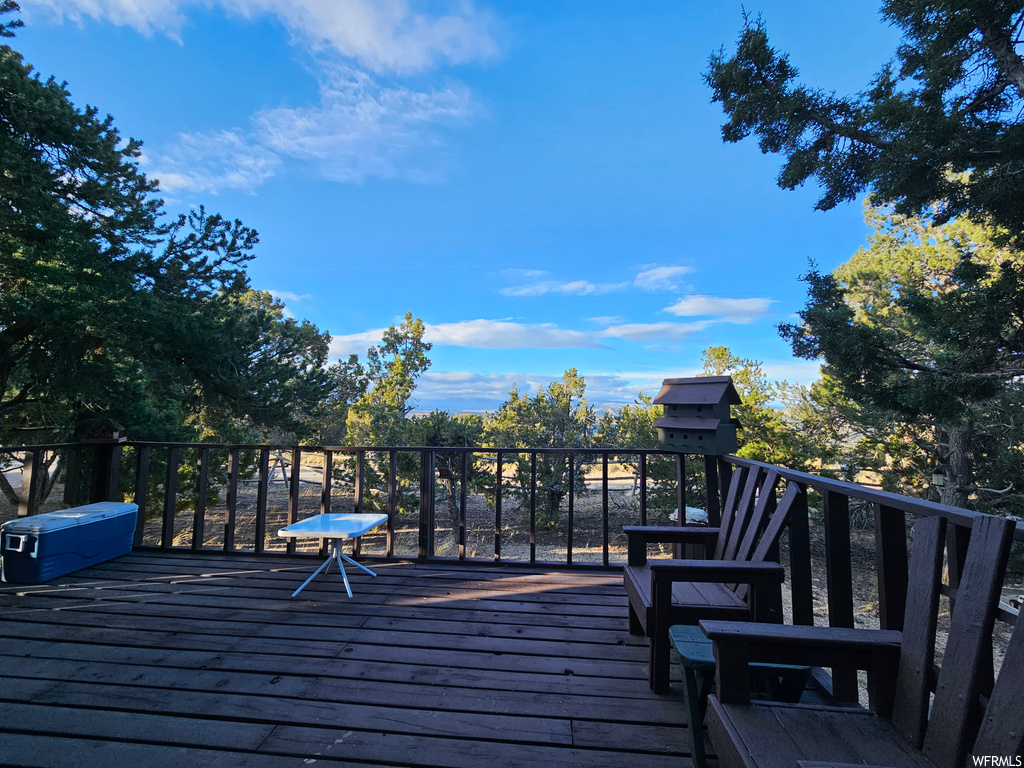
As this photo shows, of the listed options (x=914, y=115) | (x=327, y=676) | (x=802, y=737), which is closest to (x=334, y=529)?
(x=327, y=676)

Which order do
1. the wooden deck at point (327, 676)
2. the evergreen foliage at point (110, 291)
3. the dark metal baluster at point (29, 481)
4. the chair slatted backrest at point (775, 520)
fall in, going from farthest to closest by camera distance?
the evergreen foliage at point (110, 291), the dark metal baluster at point (29, 481), the chair slatted backrest at point (775, 520), the wooden deck at point (327, 676)

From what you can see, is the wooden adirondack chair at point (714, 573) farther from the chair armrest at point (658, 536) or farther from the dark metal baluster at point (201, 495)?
the dark metal baluster at point (201, 495)

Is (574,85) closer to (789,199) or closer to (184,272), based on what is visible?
(789,199)

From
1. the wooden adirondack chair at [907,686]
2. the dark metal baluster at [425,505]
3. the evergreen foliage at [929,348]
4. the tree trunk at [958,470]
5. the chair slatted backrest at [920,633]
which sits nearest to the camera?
the wooden adirondack chair at [907,686]

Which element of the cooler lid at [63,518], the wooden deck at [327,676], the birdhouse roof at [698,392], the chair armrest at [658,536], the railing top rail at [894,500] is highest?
the birdhouse roof at [698,392]

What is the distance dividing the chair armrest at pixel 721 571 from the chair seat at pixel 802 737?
525 mm

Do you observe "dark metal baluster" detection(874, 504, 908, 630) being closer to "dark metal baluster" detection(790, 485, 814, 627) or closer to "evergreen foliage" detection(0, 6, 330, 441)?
"dark metal baluster" detection(790, 485, 814, 627)

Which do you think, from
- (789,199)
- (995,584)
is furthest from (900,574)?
(789,199)

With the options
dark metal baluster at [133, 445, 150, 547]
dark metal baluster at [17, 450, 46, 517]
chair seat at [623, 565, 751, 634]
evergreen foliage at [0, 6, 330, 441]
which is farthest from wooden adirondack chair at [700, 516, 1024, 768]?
evergreen foliage at [0, 6, 330, 441]

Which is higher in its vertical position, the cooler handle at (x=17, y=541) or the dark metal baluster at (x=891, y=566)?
the dark metal baluster at (x=891, y=566)

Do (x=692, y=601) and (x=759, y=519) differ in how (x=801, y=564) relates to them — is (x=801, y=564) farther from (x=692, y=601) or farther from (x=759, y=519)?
(x=692, y=601)

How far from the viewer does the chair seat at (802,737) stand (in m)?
0.96

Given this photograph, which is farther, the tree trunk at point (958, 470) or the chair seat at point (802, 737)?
the tree trunk at point (958, 470)

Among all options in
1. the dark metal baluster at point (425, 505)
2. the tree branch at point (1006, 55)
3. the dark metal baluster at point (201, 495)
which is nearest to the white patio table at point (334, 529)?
the dark metal baluster at point (425, 505)
